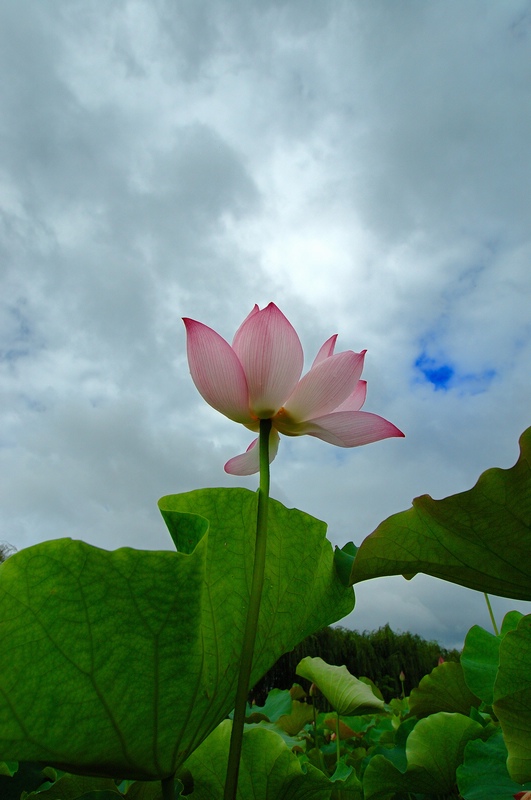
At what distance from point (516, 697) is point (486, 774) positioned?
1.03ft

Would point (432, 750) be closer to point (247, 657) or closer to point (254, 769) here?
point (254, 769)

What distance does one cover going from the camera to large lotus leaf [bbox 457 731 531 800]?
2.75 ft

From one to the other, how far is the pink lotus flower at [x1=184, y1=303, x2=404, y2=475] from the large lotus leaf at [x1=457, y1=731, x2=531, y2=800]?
0.55 meters

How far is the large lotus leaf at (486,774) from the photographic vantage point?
837 millimetres

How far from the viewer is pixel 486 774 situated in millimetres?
875

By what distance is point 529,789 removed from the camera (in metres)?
0.81

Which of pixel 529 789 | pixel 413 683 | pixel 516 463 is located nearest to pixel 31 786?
pixel 529 789

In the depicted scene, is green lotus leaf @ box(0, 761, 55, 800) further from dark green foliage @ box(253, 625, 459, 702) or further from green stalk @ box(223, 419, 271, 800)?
dark green foliage @ box(253, 625, 459, 702)

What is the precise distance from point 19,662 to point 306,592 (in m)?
0.33

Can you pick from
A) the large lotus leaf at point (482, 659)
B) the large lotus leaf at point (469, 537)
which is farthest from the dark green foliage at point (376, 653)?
A: the large lotus leaf at point (469, 537)

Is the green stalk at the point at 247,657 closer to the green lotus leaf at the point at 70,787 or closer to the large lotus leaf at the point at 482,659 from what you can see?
the green lotus leaf at the point at 70,787

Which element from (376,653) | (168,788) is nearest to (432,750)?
(168,788)

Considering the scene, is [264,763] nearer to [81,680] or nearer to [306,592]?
[306,592]

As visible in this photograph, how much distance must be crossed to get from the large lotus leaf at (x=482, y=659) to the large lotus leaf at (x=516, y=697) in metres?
0.34
